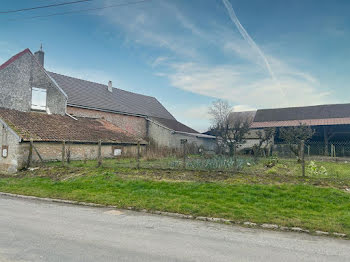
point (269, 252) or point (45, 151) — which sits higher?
point (45, 151)

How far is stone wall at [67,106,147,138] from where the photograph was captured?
25.7 meters

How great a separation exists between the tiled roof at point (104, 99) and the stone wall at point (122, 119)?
48cm

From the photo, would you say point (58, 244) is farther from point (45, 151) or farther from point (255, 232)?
point (45, 151)

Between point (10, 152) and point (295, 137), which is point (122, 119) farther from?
point (295, 137)

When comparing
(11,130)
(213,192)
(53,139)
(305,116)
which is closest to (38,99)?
(53,139)

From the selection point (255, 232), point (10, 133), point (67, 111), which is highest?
point (67, 111)

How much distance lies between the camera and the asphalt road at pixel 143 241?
14.3ft

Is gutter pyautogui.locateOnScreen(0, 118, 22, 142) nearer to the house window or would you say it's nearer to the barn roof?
the house window

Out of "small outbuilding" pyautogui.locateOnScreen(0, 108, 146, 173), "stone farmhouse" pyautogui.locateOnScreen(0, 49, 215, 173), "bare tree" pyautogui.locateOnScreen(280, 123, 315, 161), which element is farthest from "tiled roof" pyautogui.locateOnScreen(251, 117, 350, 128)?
"small outbuilding" pyautogui.locateOnScreen(0, 108, 146, 173)

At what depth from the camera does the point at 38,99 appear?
22406 millimetres

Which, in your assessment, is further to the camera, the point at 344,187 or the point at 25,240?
the point at 344,187

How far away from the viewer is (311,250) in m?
4.81

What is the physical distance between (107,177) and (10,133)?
8.07 metres

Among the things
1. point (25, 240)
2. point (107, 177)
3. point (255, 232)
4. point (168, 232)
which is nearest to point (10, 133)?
point (107, 177)
